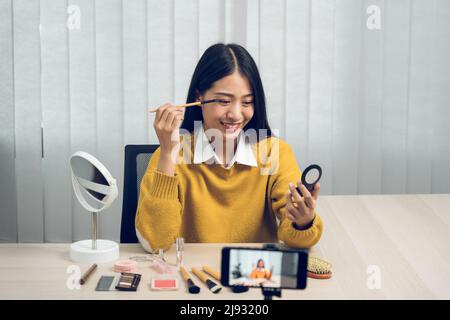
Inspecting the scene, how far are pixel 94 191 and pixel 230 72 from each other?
1.46 feet

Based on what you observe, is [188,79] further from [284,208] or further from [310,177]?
[310,177]

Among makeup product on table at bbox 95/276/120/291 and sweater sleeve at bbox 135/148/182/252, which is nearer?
makeup product on table at bbox 95/276/120/291

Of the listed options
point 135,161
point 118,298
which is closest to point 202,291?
point 118,298

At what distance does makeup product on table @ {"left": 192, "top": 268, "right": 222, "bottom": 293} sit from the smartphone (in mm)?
268

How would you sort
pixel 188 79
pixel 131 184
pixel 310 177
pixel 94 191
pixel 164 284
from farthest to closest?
pixel 188 79
pixel 131 184
pixel 94 191
pixel 310 177
pixel 164 284

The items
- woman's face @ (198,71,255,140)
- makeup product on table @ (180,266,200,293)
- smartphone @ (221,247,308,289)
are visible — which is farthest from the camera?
woman's face @ (198,71,255,140)

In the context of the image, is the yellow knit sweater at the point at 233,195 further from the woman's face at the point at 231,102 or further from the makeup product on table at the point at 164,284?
the makeup product on table at the point at 164,284

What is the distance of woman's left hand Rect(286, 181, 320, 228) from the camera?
1.49 metres

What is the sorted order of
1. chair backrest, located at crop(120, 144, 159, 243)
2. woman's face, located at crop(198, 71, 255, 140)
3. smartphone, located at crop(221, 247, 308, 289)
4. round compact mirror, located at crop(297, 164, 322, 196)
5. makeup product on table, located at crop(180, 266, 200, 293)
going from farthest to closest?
chair backrest, located at crop(120, 144, 159, 243), woman's face, located at crop(198, 71, 255, 140), round compact mirror, located at crop(297, 164, 322, 196), makeup product on table, located at crop(180, 266, 200, 293), smartphone, located at crop(221, 247, 308, 289)

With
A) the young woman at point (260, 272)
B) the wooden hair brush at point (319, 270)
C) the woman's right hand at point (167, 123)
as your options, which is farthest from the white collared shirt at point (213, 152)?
the young woman at point (260, 272)

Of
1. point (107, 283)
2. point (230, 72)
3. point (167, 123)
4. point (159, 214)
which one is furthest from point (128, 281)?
point (230, 72)

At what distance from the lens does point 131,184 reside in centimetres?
196

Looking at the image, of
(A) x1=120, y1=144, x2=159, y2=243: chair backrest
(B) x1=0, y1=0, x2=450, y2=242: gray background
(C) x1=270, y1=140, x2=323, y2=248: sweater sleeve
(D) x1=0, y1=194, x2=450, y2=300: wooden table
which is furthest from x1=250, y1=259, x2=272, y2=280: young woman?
(B) x1=0, y1=0, x2=450, y2=242: gray background

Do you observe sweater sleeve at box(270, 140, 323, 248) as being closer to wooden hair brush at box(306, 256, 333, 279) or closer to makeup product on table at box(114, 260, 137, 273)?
wooden hair brush at box(306, 256, 333, 279)
